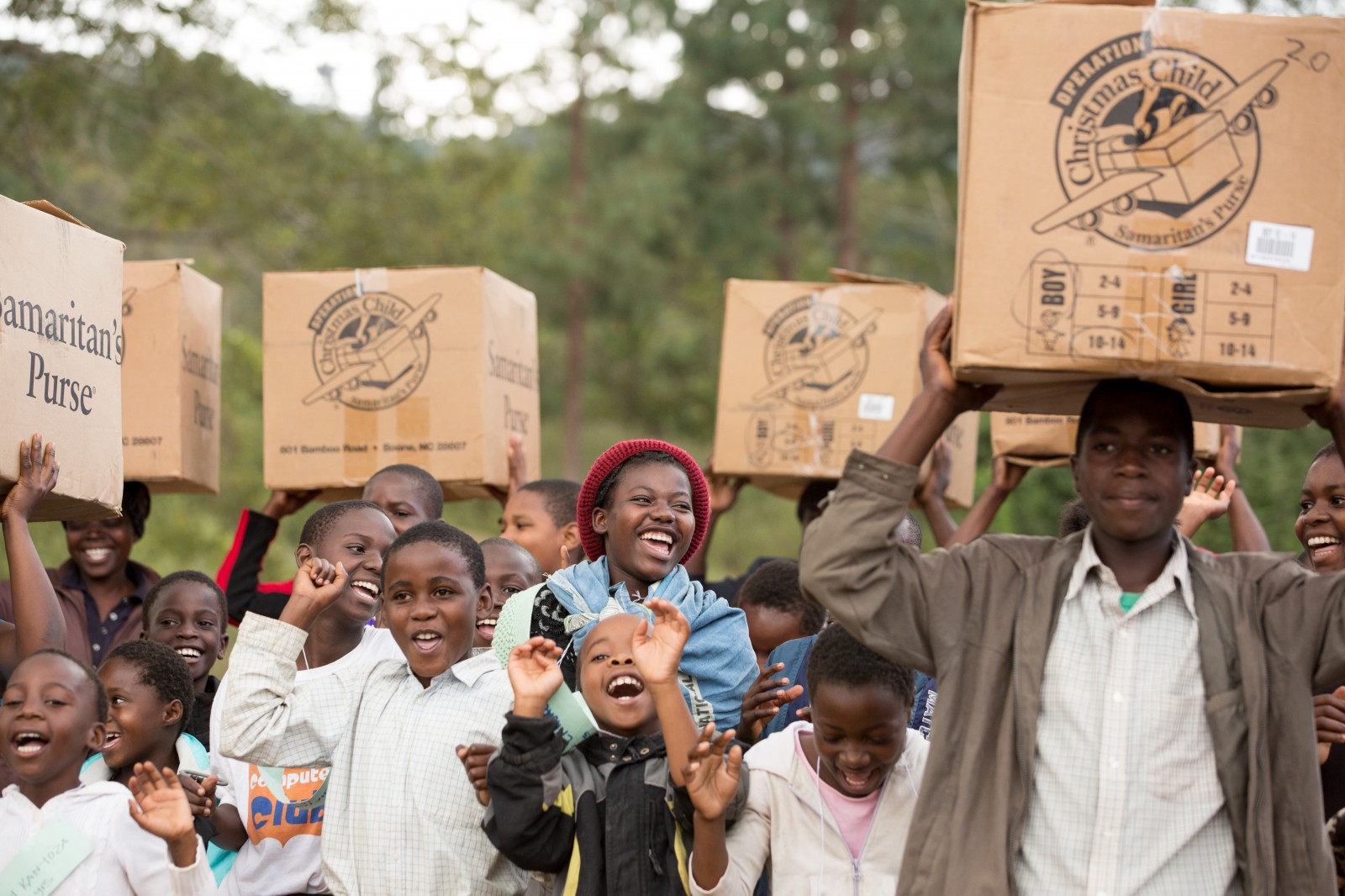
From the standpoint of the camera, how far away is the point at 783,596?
455cm

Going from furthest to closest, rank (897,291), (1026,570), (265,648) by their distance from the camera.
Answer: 1. (897,291)
2. (265,648)
3. (1026,570)

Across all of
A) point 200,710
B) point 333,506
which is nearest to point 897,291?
point 333,506

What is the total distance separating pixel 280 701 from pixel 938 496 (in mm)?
3303

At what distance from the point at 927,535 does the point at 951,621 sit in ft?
32.7

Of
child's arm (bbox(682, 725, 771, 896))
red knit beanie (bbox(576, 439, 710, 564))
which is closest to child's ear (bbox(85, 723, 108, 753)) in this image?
red knit beanie (bbox(576, 439, 710, 564))

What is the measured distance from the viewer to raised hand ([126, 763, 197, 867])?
3230 millimetres

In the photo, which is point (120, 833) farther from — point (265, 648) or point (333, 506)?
point (333, 506)

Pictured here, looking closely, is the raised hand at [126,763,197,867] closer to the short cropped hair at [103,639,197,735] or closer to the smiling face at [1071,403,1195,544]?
the short cropped hair at [103,639,197,735]

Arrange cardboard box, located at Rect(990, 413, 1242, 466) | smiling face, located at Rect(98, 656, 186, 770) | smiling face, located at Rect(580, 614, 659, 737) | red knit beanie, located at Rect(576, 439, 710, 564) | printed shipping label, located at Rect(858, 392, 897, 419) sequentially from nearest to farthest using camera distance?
smiling face, located at Rect(580, 614, 659, 737), smiling face, located at Rect(98, 656, 186, 770), red knit beanie, located at Rect(576, 439, 710, 564), cardboard box, located at Rect(990, 413, 1242, 466), printed shipping label, located at Rect(858, 392, 897, 419)

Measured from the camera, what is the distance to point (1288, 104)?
8.73 ft

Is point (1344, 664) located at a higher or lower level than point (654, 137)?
lower

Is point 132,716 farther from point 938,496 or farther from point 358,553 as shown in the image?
point 938,496

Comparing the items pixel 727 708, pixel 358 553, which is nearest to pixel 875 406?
pixel 358 553

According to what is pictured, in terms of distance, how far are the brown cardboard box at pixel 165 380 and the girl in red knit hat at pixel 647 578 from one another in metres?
1.83
